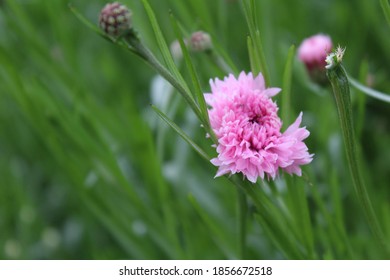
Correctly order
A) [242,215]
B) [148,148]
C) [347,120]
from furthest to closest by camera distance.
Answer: [148,148]
[242,215]
[347,120]

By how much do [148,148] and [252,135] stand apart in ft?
1.04

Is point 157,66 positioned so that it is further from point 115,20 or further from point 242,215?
point 242,215

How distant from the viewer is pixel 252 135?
53cm

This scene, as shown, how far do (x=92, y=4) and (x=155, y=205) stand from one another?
0.68 meters

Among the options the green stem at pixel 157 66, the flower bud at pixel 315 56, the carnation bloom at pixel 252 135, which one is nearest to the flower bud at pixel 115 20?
the green stem at pixel 157 66

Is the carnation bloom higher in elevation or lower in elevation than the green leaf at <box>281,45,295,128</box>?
lower

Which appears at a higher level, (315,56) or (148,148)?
(315,56)

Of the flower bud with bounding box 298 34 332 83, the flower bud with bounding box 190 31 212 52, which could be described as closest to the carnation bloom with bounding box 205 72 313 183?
the flower bud with bounding box 190 31 212 52

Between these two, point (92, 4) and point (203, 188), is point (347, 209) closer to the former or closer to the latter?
point (203, 188)

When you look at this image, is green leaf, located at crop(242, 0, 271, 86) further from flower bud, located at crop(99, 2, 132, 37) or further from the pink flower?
the pink flower

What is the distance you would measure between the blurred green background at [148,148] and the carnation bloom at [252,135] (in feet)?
0.37

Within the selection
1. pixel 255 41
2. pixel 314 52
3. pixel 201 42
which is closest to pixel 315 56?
pixel 314 52

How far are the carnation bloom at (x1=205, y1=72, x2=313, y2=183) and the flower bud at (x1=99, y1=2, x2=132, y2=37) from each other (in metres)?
0.11

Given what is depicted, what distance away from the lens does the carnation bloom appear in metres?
0.52
